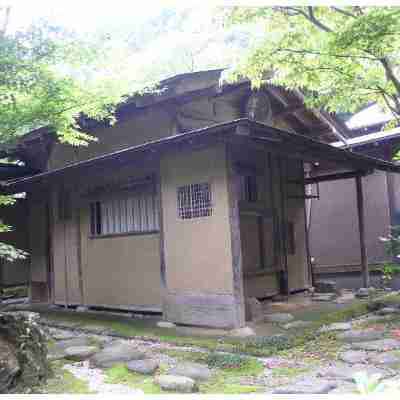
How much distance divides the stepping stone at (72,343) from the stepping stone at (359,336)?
3.72 meters

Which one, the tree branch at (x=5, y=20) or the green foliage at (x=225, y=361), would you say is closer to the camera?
the green foliage at (x=225, y=361)

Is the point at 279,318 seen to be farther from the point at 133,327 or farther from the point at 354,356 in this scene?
the point at 133,327

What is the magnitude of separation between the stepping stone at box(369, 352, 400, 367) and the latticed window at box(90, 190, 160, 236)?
14.4 feet

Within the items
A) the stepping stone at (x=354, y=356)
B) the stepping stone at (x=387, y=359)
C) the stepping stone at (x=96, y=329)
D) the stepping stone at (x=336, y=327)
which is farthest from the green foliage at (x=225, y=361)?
the stepping stone at (x=96, y=329)

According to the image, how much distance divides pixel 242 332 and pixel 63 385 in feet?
9.07

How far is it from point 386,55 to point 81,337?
6.18 metres

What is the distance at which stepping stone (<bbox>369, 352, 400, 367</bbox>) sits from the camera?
5266 millimetres

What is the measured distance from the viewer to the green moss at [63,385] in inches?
190

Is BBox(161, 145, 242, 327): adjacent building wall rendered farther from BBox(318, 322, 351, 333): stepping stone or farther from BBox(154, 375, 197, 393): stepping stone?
BBox(154, 375, 197, 393): stepping stone

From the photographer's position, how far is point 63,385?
5027 millimetres

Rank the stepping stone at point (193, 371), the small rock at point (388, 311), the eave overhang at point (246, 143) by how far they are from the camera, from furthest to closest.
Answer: the small rock at point (388, 311)
the eave overhang at point (246, 143)
the stepping stone at point (193, 371)

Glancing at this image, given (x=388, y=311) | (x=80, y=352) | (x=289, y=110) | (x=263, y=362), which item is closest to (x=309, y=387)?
(x=263, y=362)

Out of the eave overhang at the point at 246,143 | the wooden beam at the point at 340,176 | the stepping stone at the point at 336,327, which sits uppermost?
the eave overhang at the point at 246,143

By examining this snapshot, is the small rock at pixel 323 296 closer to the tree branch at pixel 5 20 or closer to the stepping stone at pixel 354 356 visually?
the stepping stone at pixel 354 356
